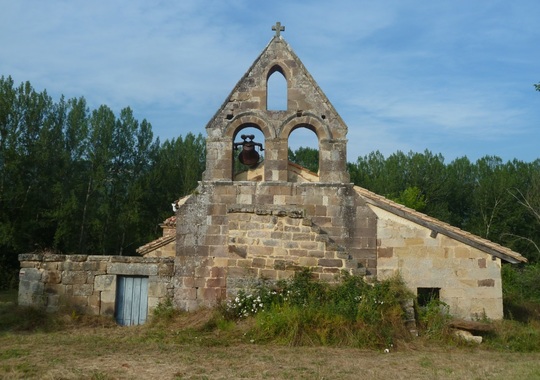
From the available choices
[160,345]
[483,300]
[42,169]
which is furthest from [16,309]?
[42,169]

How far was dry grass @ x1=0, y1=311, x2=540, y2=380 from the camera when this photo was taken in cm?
745

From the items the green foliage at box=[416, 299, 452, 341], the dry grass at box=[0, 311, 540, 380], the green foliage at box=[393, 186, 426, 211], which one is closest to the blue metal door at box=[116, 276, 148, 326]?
the dry grass at box=[0, 311, 540, 380]

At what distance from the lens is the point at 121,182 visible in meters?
36.0

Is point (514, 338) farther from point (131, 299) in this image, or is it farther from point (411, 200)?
point (411, 200)

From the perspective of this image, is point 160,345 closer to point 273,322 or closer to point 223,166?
point 273,322

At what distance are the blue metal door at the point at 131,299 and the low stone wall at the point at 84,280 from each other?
0.16m

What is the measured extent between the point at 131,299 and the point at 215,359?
5260mm

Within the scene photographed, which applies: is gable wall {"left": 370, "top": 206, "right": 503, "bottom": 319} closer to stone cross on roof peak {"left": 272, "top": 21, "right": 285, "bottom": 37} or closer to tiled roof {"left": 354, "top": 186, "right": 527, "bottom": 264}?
tiled roof {"left": 354, "top": 186, "right": 527, "bottom": 264}

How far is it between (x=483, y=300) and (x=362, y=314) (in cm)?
389

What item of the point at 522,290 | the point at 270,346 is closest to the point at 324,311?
the point at 270,346

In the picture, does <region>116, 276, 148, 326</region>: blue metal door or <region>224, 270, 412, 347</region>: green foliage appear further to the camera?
<region>116, 276, 148, 326</region>: blue metal door

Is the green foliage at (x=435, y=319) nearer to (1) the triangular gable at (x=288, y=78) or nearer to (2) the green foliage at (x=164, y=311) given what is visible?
(1) the triangular gable at (x=288, y=78)

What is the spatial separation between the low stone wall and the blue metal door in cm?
16

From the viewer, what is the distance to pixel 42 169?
31000 mm
